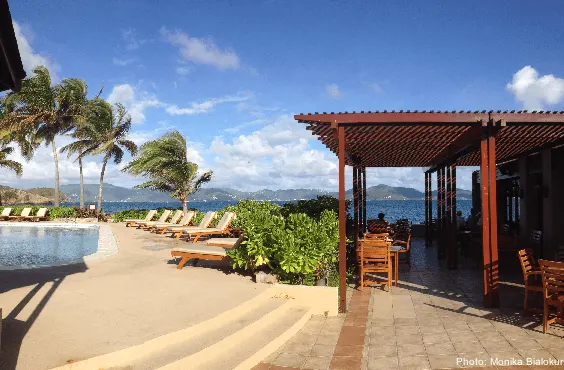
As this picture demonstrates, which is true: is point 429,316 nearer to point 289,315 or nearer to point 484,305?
point 484,305

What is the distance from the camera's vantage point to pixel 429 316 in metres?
5.89

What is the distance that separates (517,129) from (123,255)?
914 centimetres

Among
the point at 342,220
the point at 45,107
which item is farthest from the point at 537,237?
the point at 45,107

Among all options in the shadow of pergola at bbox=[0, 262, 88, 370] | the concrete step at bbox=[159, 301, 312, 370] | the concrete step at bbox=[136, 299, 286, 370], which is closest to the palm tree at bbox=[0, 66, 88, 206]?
the shadow of pergola at bbox=[0, 262, 88, 370]

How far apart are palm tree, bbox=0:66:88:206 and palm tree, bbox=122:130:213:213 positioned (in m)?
8.16

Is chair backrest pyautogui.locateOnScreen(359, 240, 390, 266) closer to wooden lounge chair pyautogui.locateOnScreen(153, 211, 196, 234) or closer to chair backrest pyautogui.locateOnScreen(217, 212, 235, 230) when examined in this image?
chair backrest pyautogui.locateOnScreen(217, 212, 235, 230)

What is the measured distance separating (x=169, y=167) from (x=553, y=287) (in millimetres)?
20353

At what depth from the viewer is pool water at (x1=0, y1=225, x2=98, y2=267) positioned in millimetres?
10633

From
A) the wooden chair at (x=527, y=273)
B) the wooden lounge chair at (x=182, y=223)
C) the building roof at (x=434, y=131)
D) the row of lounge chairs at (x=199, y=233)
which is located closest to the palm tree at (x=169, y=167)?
the row of lounge chairs at (x=199, y=233)

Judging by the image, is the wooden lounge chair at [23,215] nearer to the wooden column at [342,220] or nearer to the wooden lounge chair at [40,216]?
the wooden lounge chair at [40,216]

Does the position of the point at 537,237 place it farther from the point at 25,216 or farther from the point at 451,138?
the point at 25,216

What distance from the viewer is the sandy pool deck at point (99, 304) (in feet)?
12.5

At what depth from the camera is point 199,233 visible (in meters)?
13.1

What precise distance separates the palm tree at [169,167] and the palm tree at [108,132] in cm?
602
